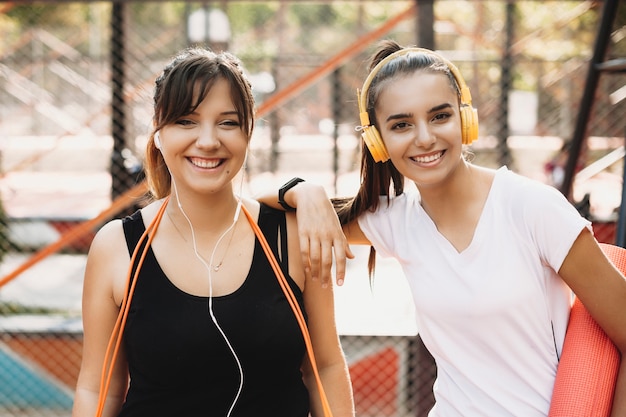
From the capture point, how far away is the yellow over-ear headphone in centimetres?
221

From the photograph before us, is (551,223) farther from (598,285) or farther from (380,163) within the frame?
(380,163)

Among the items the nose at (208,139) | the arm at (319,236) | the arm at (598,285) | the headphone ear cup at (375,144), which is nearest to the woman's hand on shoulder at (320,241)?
the arm at (319,236)

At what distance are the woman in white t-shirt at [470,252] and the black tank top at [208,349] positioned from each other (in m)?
0.20

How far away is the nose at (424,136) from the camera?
211cm

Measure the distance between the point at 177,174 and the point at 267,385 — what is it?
0.67m

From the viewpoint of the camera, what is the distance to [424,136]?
2113 mm

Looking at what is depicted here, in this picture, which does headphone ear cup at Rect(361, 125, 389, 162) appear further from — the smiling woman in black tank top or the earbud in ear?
the earbud in ear

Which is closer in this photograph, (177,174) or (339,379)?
(177,174)

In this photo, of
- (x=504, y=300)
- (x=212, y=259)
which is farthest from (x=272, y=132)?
(x=504, y=300)

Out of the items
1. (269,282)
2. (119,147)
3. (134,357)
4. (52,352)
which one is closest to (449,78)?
(269,282)

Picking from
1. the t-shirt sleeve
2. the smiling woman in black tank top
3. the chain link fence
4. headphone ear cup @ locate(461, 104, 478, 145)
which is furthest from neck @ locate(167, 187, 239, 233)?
the t-shirt sleeve

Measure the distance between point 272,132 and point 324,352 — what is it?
7840 mm

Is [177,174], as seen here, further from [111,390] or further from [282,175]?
[282,175]

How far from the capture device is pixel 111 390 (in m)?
2.28
